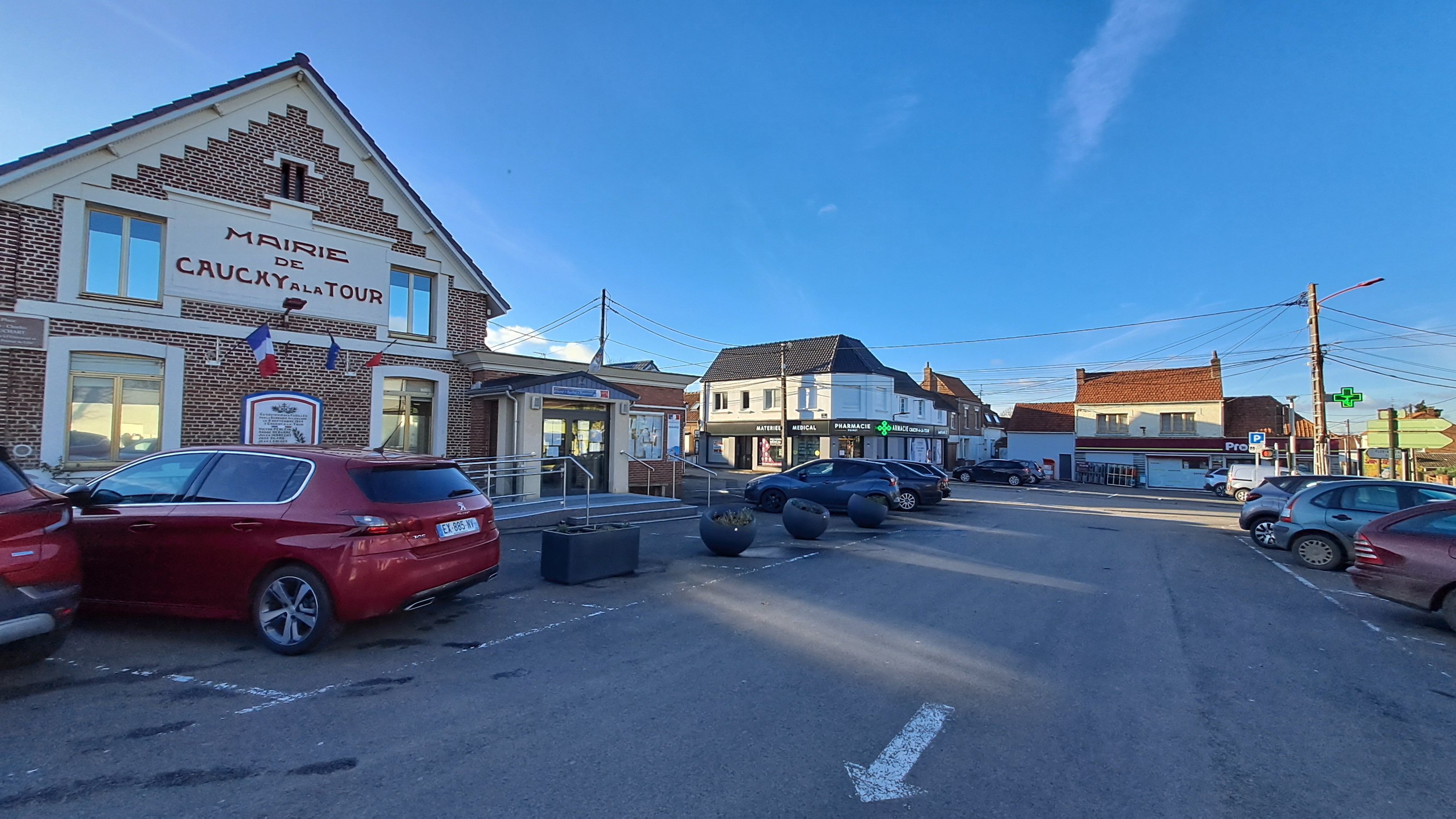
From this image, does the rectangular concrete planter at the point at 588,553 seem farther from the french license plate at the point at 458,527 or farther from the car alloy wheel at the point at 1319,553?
the car alloy wheel at the point at 1319,553

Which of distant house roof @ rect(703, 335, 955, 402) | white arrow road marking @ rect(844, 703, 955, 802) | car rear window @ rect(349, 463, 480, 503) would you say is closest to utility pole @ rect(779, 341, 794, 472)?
distant house roof @ rect(703, 335, 955, 402)

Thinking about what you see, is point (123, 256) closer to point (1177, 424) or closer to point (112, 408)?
point (112, 408)

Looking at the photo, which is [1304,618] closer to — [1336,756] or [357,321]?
[1336,756]

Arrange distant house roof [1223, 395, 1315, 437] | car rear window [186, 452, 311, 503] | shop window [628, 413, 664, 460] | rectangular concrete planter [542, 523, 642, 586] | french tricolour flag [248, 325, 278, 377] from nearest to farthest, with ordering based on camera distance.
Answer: car rear window [186, 452, 311, 503] < rectangular concrete planter [542, 523, 642, 586] < french tricolour flag [248, 325, 278, 377] < shop window [628, 413, 664, 460] < distant house roof [1223, 395, 1315, 437]

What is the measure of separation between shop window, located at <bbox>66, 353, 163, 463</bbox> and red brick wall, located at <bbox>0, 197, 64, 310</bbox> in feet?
3.38

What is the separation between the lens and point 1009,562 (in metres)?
10.7

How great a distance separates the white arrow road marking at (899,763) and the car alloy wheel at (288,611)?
424 centimetres

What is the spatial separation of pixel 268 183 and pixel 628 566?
32.6 ft

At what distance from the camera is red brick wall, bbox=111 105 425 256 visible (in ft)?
36.6

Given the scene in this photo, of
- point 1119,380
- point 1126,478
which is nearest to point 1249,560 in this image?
point 1126,478

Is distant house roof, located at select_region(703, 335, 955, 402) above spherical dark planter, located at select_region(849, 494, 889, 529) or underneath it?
above

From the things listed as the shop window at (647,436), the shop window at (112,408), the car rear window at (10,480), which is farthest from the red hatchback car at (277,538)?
the shop window at (647,436)

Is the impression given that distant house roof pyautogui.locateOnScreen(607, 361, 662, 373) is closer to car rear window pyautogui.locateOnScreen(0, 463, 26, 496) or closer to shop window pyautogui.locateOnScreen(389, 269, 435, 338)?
shop window pyautogui.locateOnScreen(389, 269, 435, 338)

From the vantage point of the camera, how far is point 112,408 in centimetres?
1054
